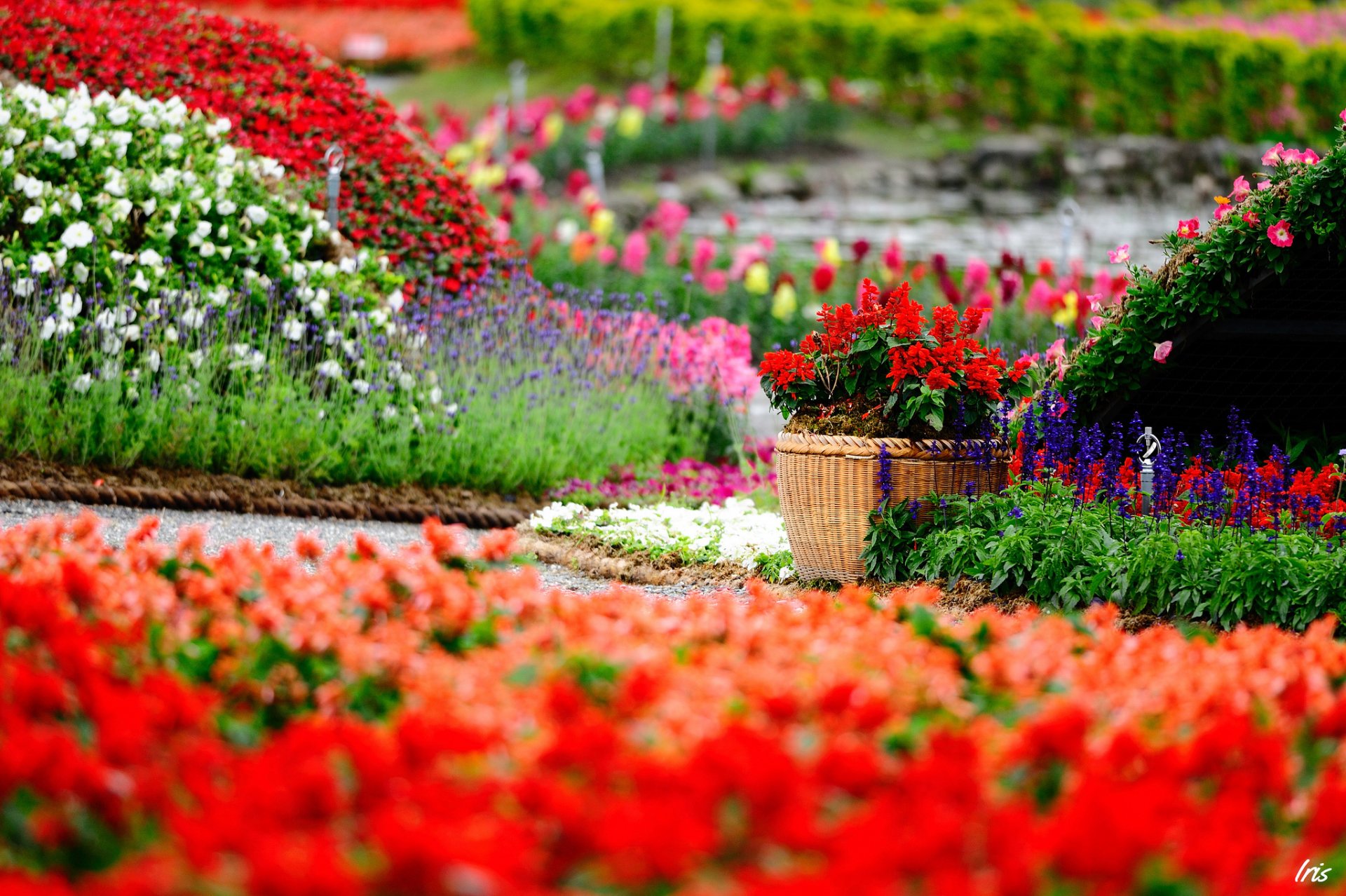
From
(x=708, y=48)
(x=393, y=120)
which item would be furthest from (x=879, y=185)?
(x=393, y=120)

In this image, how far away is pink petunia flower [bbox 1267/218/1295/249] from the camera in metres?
4.62

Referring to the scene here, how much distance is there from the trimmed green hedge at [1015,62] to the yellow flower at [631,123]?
148 inches

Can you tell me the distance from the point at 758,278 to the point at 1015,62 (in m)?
10.7

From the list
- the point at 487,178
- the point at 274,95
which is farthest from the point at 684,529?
the point at 487,178

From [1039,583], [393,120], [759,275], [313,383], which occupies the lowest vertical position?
[1039,583]

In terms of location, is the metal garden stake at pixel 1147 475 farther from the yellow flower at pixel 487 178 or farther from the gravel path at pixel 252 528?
the yellow flower at pixel 487 178

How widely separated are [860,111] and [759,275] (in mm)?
10912

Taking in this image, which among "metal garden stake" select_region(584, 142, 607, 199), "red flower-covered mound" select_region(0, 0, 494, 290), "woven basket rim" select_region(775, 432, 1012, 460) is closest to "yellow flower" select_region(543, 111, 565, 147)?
"metal garden stake" select_region(584, 142, 607, 199)

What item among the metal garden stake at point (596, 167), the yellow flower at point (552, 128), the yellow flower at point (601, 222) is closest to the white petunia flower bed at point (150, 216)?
the yellow flower at point (601, 222)

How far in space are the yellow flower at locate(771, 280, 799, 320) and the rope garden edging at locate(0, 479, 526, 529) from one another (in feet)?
10.5

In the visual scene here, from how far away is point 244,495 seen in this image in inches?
236

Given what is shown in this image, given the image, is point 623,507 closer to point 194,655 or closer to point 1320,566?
point 1320,566

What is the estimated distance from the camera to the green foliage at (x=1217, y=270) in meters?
4.62

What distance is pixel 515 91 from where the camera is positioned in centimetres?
1655
